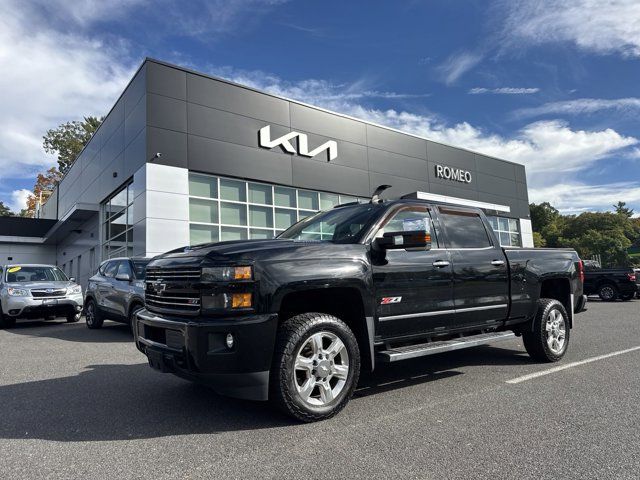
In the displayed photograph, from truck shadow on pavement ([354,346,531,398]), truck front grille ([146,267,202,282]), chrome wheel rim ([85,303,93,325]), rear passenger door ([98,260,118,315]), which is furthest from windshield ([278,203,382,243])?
chrome wheel rim ([85,303,93,325])

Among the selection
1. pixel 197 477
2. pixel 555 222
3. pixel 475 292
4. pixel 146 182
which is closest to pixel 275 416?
pixel 197 477

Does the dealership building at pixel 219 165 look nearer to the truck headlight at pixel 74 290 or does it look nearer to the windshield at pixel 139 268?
the truck headlight at pixel 74 290

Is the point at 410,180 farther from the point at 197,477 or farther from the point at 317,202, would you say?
the point at 197,477

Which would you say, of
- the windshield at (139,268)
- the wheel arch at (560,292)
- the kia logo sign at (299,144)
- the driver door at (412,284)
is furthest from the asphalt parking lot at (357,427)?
the kia logo sign at (299,144)

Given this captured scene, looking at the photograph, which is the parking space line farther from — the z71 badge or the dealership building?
the dealership building

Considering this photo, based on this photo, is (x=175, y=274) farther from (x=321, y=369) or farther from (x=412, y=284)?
(x=412, y=284)

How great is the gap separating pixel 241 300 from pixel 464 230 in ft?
9.61

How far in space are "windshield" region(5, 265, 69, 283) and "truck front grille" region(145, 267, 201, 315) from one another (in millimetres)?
9574

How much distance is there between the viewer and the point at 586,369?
17.8 feet

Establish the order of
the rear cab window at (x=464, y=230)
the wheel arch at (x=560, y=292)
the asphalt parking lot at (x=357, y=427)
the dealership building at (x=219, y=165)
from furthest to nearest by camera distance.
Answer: the dealership building at (x=219, y=165), the wheel arch at (x=560, y=292), the rear cab window at (x=464, y=230), the asphalt parking lot at (x=357, y=427)

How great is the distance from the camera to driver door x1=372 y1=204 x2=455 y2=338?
14.0ft

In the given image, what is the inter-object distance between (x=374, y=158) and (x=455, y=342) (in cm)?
1802

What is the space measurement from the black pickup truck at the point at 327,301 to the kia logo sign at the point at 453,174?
20320 mm

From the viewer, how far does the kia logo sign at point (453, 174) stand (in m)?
25.2
